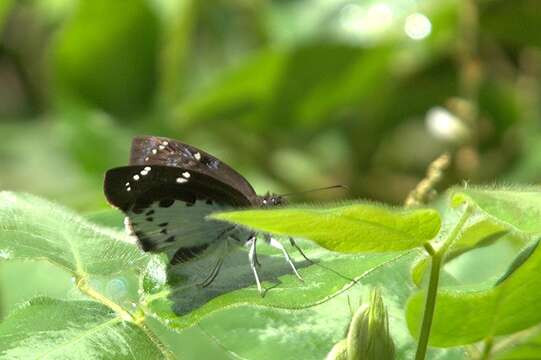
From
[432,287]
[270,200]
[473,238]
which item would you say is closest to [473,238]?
[473,238]

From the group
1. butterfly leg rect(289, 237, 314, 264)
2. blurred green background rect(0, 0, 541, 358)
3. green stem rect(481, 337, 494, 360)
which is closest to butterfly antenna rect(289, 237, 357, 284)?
butterfly leg rect(289, 237, 314, 264)

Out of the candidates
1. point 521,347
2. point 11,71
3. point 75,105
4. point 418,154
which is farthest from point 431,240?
point 11,71

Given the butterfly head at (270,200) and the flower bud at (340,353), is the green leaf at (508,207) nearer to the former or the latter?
the flower bud at (340,353)

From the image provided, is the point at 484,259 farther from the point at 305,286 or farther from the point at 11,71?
the point at 11,71

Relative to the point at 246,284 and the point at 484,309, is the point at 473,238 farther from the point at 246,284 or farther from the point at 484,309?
the point at 246,284

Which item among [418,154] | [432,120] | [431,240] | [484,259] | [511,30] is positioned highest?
[511,30]

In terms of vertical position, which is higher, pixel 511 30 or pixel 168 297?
pixel 511 30
